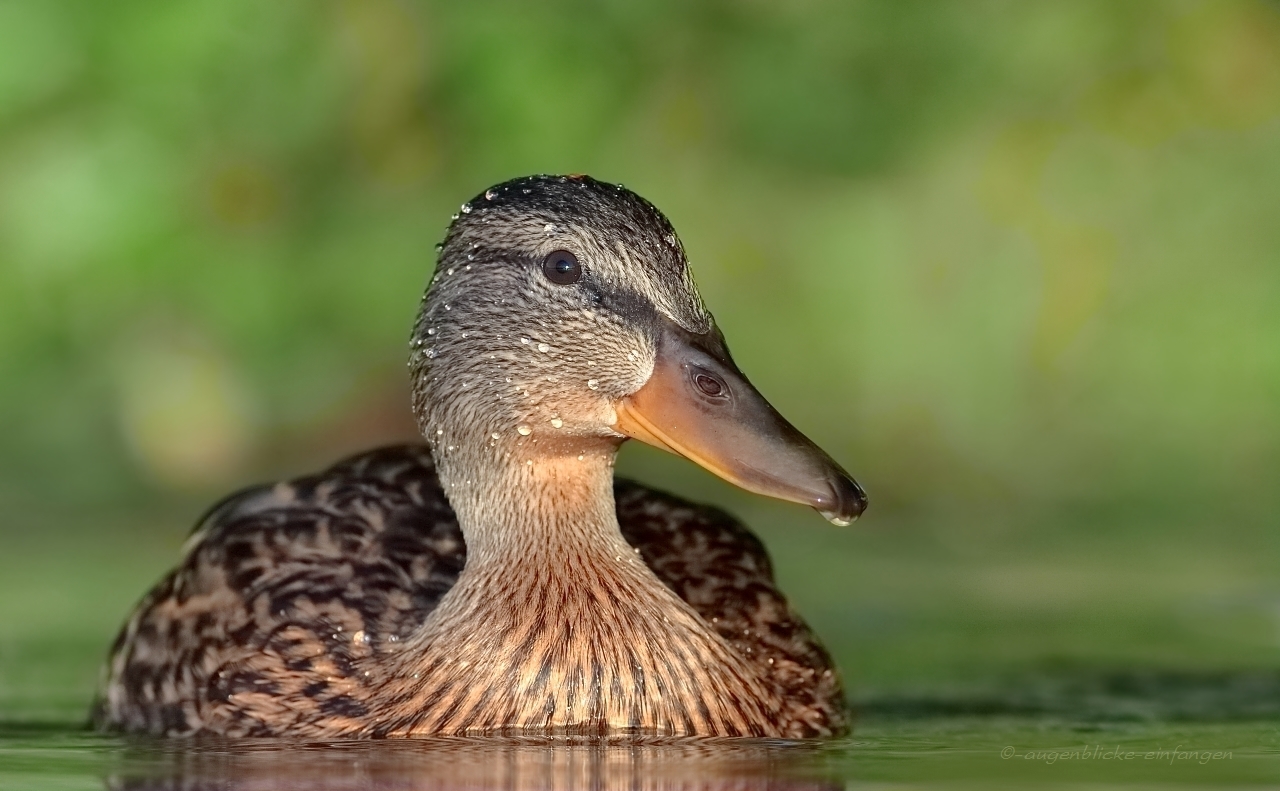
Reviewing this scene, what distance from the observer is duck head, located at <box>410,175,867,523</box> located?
538 cm

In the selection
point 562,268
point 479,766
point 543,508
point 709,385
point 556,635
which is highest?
point 562,268

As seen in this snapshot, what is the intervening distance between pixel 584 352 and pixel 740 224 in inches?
207

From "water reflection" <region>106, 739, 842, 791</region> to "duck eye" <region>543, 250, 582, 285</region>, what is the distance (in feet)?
3.25

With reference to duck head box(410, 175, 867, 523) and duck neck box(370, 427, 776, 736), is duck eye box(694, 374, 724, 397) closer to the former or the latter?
duck head box(410, 175, 867, 523)

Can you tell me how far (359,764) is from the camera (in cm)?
519

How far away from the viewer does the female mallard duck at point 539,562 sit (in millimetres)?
5480

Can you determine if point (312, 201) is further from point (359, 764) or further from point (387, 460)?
point (359, 764)

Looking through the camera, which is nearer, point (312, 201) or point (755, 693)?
point (755, 693)

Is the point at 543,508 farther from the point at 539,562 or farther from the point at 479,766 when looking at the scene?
the point at 479,766

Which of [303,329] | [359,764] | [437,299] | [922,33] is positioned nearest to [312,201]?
[303,329]

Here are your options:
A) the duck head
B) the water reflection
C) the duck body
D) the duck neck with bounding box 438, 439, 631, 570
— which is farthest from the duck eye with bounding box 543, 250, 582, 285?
the water reflection

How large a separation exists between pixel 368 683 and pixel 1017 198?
5.62m

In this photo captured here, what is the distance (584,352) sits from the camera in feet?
18.1

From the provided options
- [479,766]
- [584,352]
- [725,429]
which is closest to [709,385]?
[725,429]
